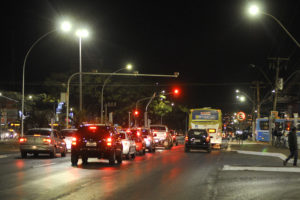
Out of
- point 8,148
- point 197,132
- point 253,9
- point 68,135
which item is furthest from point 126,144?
point 8,148

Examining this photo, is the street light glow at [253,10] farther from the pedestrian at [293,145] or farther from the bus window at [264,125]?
the bus window at [264,125]

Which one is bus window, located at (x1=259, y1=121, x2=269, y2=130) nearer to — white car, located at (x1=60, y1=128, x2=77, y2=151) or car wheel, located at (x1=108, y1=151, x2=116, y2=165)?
white car, located at (x1=60, y1=128, x2=77, y2=151)

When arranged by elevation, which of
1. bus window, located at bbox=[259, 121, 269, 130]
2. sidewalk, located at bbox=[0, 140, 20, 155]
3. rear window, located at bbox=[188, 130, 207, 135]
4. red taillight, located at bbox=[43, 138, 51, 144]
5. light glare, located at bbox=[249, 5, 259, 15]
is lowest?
sidewalk, located at bbox=[0, 140, 20, 155]

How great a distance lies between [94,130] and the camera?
2062 cm

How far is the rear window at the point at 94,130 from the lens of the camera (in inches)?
807

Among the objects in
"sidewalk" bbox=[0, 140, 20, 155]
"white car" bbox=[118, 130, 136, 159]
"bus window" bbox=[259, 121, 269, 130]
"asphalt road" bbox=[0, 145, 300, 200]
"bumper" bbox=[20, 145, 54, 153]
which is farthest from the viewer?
"bus window" bbox=[259, 121, 269, 130]

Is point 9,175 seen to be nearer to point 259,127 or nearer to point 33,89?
point 259,127

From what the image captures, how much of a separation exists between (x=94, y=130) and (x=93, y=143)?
2.03ft

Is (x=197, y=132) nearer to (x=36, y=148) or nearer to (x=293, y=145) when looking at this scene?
(x=36, y=148)

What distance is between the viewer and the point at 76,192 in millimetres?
11336

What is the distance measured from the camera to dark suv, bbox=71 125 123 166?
66.4ft

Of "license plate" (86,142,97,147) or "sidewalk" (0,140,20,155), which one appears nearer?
"license plate" (86,142,97,147)

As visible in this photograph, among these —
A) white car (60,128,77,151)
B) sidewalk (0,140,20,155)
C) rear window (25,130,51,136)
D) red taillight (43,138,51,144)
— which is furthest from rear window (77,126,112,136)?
sidewalk (0,140,20,155)

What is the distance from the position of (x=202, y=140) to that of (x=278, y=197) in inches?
908
